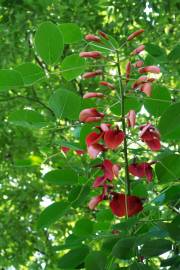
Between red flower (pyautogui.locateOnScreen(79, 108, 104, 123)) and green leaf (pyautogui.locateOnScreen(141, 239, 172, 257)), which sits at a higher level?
red flower (pyautogui.locateOnScreen(79, 108, 104, 123))

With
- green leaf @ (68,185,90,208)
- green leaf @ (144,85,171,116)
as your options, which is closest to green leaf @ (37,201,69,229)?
green leaf @ (68,185,90,208)

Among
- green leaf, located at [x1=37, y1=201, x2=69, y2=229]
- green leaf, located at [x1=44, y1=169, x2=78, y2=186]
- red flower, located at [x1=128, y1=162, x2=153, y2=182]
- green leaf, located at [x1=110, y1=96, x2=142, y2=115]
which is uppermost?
green leaf, located at [x1=110, y1=96, x2=142, y2=115]

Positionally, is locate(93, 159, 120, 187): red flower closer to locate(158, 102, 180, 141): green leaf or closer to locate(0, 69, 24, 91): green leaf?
locate(158, 102, 180, 141): green leaf

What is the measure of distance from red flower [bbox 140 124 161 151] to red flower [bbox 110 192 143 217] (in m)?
0.11

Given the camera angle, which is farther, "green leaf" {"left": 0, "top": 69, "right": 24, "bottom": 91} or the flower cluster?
"green leaf" {"left": 0, "top": 69, "right": 24, "bottom": 91}

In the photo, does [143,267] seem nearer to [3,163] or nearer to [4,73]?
[4,73]

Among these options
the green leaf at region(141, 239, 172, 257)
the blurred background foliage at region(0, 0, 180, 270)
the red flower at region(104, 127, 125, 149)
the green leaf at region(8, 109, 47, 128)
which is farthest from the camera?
the blurred background foliage at region(0, 0, 180, 270)

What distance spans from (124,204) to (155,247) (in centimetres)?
11

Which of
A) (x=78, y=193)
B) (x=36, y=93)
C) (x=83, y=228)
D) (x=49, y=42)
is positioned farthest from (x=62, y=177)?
(x=36, y=93)

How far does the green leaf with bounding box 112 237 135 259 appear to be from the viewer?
89 centimetres

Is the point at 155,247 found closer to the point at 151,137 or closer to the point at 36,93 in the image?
the point at 151,137

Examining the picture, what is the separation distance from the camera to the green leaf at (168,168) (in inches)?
36.4

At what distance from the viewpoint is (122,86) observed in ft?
3.04

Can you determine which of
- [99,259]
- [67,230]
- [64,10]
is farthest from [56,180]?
[67,230]
